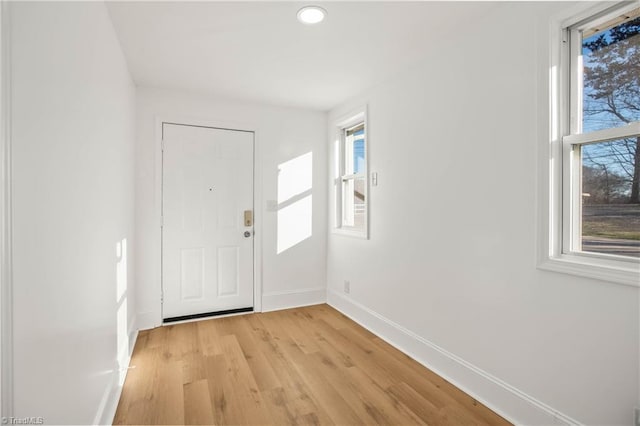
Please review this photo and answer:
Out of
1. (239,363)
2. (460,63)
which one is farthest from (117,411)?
(460,63)

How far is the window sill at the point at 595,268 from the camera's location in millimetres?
1365

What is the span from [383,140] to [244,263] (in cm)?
201

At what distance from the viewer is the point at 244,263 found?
11.9 feet

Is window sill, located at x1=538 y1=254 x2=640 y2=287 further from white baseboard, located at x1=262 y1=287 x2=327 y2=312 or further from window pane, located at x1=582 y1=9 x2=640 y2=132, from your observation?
white baseboard, located at x1=262 y1=287 x2=327 y2=312

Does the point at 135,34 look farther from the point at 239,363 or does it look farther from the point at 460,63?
the point at 239,363

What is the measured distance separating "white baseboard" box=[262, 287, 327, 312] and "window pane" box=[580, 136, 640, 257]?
9.33 feet

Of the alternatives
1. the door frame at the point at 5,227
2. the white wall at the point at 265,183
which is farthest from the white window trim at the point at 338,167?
the door frame at the point at 5,227

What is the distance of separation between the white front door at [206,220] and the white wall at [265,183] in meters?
0.11

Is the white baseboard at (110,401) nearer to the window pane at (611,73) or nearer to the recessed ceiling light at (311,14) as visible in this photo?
the recessed ceiling light at (311,14)

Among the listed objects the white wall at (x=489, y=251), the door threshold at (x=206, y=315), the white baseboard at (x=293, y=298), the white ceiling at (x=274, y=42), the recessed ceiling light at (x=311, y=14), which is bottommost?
the door threshold at (x=206, y=315)

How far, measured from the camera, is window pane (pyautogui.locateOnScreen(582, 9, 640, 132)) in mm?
1454

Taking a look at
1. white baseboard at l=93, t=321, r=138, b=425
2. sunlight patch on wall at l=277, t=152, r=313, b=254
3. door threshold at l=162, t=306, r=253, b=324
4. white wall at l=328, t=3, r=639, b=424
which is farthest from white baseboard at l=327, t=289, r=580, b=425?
white baseboard at l=93, t=321, r=138, b=425

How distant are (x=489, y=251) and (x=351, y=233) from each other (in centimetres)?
→ 166

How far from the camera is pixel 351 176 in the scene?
363cm
